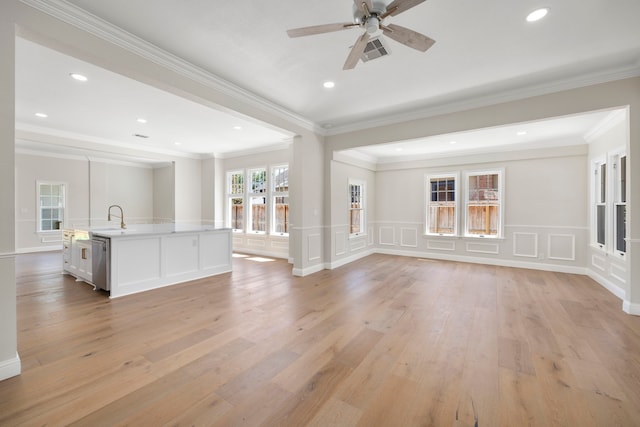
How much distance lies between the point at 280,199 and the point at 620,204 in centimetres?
643

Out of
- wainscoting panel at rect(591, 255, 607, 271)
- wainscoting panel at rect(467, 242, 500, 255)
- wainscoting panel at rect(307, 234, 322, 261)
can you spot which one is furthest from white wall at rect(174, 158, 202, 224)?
wainscoting panel at rect(591, 255, 607, 271)

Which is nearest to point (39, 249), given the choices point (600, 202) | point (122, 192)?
point (122, 192)

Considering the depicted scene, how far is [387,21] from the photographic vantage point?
94.0 inches

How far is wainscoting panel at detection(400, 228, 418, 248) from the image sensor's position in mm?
7391

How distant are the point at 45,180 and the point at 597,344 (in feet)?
38.8

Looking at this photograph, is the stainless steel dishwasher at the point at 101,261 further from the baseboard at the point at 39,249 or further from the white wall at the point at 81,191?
the baseboard at the point at 39,249

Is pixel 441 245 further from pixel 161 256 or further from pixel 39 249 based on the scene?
pixel 39 249

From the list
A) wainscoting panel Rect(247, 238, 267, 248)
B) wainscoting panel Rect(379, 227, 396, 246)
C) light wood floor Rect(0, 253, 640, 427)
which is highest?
wainscoting panel Rect(379, 227, 396, 246)

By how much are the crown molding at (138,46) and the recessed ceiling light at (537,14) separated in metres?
3.22

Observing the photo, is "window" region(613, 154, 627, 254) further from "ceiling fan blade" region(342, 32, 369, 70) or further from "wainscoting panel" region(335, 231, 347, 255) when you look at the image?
"wainscoting panel" region(335, 231, 347, 255)

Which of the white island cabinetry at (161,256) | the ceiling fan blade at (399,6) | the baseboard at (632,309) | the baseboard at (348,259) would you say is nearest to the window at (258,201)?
the white island cabinetry at (161,256)

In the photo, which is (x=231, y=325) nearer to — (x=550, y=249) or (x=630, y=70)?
(x=630, y=70)

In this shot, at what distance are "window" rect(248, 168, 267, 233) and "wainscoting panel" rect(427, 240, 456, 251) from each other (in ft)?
14.6

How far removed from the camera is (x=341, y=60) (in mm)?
→ 3090
